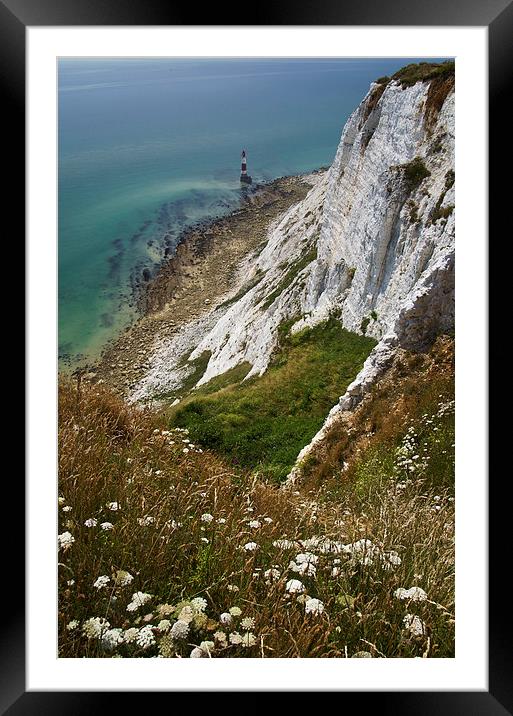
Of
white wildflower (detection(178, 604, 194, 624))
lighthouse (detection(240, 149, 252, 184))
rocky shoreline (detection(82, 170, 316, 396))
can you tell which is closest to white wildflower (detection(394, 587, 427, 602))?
white wildflower (detection(178, 604, 194, 624))

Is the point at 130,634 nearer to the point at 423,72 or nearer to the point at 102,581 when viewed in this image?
the point at 102,581

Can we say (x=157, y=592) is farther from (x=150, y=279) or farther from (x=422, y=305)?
(x=150, y=279)

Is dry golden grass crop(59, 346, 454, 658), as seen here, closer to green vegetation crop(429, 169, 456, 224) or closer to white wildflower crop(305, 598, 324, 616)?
white wildflower crop(305, 598, 324, 616)

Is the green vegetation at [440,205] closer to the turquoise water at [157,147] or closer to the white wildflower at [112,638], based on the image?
the turquoise water at [157,147]

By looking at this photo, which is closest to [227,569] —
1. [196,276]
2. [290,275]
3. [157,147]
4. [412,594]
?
[412,594]

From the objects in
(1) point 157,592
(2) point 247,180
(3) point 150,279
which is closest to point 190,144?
(2) point 247,180

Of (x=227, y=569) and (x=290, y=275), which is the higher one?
(x=290, y=275)
